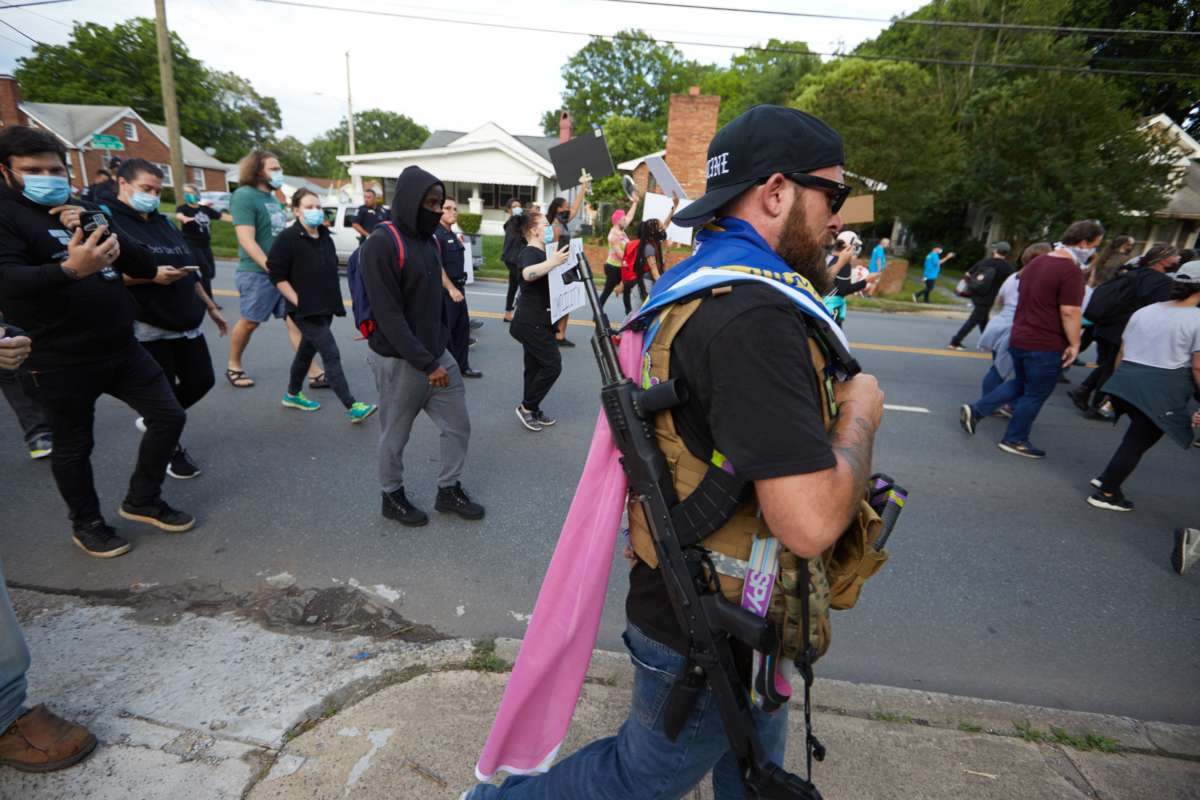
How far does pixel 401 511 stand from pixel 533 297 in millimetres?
2318

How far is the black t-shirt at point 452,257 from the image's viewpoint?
21.1 feet

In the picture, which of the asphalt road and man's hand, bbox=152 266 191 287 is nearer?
the asphalt road

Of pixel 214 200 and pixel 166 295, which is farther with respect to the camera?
pixel 214 200

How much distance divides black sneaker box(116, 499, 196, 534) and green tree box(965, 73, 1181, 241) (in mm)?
24564

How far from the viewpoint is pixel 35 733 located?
6.21 feet

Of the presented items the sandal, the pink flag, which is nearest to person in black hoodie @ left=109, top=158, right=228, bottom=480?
the sandal

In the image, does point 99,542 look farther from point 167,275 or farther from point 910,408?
point 910,408

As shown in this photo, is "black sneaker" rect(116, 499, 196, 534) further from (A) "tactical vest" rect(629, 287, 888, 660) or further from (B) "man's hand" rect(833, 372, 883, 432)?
(B) "man's hand" rect(833, 372, 883, 432)

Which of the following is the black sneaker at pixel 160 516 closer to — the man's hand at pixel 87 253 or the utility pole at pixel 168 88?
the man's hand at pixel 87 253

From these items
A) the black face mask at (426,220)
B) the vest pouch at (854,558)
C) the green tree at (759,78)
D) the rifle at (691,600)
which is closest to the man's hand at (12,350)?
the black face mask at (426,220)

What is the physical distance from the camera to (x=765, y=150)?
130 centimetres

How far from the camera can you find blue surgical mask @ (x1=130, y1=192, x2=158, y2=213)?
369 cm

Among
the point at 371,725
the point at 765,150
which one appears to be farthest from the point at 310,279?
the point at 765,150

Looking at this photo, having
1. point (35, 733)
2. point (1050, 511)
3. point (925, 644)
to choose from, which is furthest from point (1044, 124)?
point (35, 733)
